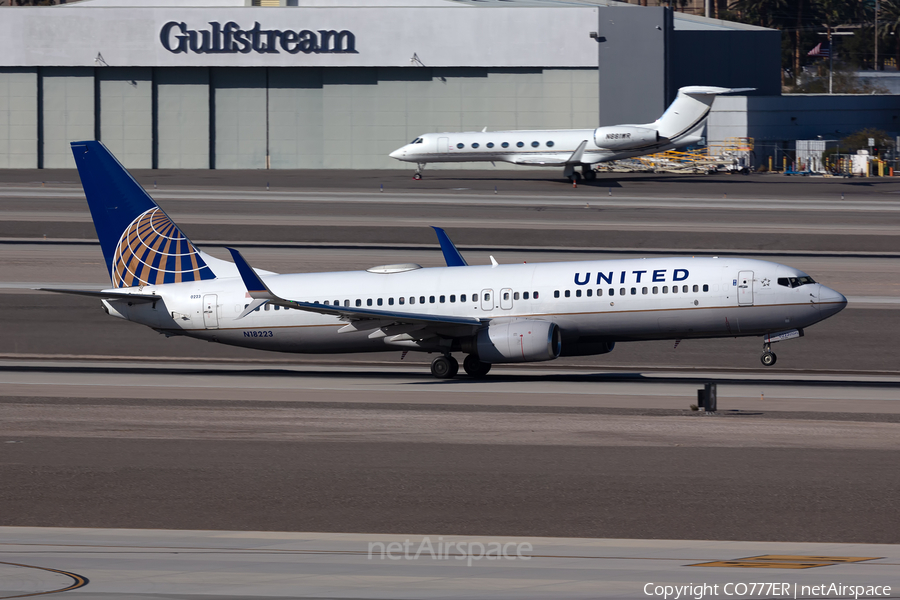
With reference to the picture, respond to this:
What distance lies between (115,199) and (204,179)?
54169 millimetres

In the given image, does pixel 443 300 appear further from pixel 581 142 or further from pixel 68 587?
pixel 581 142

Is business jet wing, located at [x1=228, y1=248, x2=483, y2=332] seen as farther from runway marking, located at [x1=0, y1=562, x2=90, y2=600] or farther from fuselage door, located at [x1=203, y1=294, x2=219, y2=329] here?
runway marking, located at [x1=0, y1=562, x2=90, y2=600]

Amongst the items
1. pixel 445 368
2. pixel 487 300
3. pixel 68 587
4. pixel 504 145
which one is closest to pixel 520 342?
pixel 487 300

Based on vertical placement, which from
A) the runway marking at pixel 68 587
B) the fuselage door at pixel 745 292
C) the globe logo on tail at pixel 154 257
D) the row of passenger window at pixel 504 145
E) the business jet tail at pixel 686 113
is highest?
the business jet tail at pixel 686 113

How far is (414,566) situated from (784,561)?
199 inches

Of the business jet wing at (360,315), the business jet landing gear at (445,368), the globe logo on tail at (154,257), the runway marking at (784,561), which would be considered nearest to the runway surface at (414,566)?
the runway marking at (784,561)

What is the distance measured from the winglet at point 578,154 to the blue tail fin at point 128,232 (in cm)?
5228

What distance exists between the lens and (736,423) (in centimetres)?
2970

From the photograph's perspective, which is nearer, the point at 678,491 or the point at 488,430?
the point at 678,491

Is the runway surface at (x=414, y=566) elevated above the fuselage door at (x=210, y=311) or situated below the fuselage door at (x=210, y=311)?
below

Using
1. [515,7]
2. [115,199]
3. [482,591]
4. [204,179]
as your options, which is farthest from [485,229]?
[482,591]

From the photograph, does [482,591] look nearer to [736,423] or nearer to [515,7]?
[736,423]

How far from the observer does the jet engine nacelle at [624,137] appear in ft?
296

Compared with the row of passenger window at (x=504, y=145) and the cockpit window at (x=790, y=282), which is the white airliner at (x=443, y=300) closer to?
the cockpit window at (x=790, y=282)
